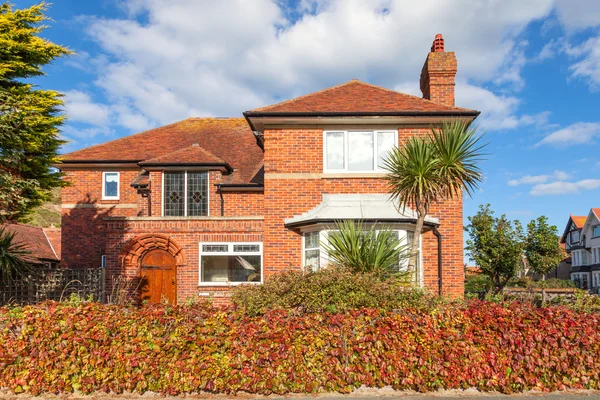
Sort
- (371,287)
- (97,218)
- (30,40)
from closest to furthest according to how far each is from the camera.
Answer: (371,287)
(30,40)
(97,218)

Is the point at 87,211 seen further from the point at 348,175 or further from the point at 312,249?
the point at 348,175

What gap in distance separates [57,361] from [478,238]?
21.6 metres

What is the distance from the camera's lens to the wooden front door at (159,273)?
13664 millimetres

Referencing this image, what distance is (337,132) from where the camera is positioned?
13.6 metres

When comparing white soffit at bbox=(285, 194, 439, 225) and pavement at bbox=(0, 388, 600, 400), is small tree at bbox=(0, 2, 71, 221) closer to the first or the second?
pavement at bbox=(0, 388, 600, 400)

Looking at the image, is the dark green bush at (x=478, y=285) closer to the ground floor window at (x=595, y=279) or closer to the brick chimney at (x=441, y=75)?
the brick chimney at (x=441, y=75)

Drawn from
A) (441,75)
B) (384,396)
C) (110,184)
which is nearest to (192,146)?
(110,184)

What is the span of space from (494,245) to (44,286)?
20.3 m

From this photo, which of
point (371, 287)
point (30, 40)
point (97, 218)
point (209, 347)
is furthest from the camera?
point (97, 218)

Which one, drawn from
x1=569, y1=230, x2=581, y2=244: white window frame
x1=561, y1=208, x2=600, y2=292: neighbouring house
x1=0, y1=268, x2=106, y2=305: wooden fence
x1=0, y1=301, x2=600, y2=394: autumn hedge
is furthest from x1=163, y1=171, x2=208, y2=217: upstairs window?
x1=569, y1=230, x2=581, y2=244: white window frame

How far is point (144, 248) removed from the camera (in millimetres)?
13570

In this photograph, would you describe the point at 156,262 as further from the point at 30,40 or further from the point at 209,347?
the point at 209,347

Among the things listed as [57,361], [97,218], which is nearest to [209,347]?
[57,361]

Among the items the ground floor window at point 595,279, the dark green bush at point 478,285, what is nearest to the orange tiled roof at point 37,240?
the dark green bush at point 478,285
